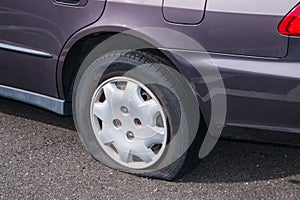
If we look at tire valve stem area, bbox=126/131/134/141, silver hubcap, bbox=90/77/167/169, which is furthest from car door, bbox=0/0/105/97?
tire valve stem area, bbox=126/131/134/141

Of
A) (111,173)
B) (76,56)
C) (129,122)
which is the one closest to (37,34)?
(76,56)

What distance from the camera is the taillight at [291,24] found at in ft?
8.91

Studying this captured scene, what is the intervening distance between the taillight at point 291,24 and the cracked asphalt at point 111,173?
95 cm

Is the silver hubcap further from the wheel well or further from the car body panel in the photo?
the car body panel

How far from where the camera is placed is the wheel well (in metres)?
3.18

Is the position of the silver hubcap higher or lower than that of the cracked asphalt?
higher

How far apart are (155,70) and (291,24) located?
0.72m

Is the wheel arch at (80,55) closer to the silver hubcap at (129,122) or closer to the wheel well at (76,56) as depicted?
the wheel well at (76,56)

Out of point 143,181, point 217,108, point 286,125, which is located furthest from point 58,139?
point 286,125

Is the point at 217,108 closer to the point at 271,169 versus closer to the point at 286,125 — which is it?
the point at 286,125

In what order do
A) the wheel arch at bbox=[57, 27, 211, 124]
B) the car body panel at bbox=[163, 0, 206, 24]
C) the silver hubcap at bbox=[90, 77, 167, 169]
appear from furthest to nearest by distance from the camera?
the silver hubcap at bbox=[90, 77, 167, 169] < the wheel arch at bbox=[57, 27, 211, 124] < the car body panel at bbox=[163, 0, 206, 24]

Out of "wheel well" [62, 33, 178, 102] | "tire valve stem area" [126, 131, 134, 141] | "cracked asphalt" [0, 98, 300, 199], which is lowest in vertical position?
"cracked asphalt" [0, 98, 300, 199]

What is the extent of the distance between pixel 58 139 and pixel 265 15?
1.67 m

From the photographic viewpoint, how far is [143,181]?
3324 millimetres
